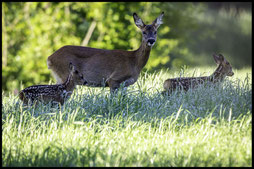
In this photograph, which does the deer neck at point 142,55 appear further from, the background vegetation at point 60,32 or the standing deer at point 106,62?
the background vegetation at point 60,32

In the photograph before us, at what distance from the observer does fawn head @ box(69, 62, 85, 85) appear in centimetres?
674

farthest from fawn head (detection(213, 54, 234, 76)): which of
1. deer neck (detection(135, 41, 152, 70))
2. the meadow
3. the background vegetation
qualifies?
the background vegetation

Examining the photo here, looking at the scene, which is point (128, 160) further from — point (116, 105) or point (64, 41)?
point (64, 41)

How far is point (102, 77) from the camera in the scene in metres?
6.98

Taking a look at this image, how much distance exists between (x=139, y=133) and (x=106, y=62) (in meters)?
2.41

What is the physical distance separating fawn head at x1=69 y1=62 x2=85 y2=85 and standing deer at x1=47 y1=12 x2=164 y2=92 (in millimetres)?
114

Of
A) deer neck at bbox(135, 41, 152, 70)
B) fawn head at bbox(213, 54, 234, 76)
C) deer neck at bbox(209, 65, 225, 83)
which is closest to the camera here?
deer neck at bbox(135, 41, 152, 70)

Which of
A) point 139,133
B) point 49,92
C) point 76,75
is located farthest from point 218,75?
point 139,133

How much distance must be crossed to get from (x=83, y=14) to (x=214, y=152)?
9786 millimetres

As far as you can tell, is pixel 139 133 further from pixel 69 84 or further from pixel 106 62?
pixel 106 62

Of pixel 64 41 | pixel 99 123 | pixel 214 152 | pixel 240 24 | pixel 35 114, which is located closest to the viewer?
pixel 214 152

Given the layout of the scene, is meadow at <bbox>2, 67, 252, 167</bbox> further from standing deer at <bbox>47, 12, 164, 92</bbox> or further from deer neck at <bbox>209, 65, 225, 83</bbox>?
deer neck at <bbox>209, 65, 225, 83</bbox>

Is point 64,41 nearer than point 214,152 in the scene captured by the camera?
No

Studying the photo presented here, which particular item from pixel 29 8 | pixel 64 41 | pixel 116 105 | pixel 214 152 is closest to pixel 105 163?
pixel 214 152
